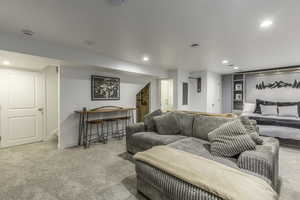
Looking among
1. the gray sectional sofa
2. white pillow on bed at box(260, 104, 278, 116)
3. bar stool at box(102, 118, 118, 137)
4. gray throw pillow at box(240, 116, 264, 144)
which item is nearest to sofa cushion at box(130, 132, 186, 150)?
the gray sectional sofa

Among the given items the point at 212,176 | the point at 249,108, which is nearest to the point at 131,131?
the point at 212,176

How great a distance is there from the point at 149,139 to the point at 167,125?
0.53 meters

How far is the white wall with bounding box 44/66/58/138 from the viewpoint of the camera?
4.22 metres

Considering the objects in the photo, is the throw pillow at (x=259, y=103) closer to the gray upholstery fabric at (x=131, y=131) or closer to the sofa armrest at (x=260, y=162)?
the sofa armrest at (x=260, y=162)

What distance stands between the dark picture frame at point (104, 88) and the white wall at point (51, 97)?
3.75 feet

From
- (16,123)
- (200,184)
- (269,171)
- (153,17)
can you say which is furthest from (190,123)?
(16,123)

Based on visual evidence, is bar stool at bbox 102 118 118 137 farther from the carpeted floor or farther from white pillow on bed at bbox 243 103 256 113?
white pillow on bed at bbox 243 103 256 113

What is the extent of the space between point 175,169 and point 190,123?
5.29 feet

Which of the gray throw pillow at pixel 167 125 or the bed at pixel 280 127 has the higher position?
the gray throw pillow at pixel 167 125

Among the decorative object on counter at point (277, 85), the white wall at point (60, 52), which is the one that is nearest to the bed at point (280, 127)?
the decorative object on counter at point (277, 85)

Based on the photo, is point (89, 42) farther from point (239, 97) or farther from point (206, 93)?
point (239, 97)

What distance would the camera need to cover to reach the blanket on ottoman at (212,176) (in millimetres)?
1147

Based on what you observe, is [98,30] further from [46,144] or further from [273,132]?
[273,132]

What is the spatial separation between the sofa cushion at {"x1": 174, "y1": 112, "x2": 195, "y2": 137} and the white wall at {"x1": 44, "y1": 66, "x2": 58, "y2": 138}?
138 inches
